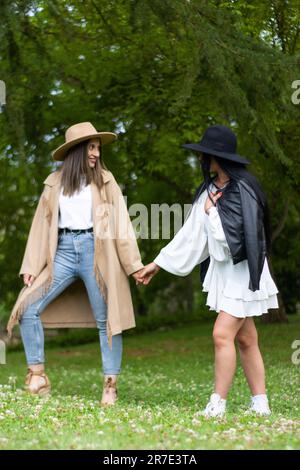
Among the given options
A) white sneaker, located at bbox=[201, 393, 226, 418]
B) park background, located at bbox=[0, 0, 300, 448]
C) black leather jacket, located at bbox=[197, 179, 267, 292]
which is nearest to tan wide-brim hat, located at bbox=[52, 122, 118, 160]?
park background, located at bbox=[0, 0, 300, 448]

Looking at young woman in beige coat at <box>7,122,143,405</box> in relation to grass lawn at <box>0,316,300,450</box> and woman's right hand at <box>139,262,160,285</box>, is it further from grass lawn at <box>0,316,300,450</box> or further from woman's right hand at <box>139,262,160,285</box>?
grass lawn at <box>0,316,300,450</box>

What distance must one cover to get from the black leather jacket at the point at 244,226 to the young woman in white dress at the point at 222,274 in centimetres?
8

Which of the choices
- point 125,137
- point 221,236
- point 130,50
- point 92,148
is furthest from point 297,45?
point 221,236

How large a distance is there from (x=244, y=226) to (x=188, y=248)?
1.97 feet

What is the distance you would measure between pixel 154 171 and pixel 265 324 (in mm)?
4058

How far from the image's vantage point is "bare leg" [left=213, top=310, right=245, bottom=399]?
6.52 meters

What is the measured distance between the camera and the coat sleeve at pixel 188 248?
22.4 feet

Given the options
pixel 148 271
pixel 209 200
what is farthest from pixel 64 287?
pixel 209 200

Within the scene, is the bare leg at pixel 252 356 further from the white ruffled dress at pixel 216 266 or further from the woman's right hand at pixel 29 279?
the woman's right hand at pixel 29 279

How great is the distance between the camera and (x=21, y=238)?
20.4 m

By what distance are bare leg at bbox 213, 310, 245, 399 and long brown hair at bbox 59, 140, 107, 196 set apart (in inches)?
66.5

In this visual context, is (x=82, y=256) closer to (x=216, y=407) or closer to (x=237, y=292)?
(x=237, y=292)

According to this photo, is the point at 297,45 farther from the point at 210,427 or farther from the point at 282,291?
the point at 282,291

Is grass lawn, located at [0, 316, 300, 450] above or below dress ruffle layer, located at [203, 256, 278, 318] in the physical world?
below
